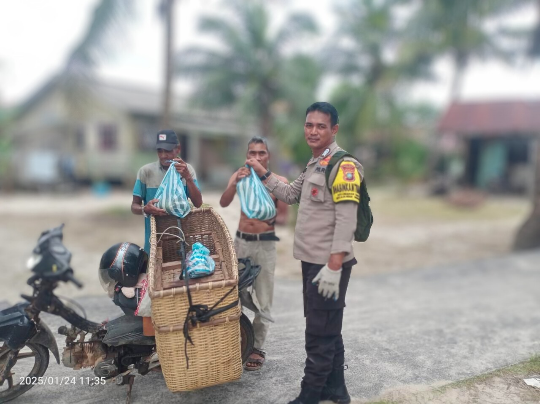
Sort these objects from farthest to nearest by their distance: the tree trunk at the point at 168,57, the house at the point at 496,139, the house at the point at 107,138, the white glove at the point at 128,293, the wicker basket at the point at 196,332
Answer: the house at the point at 107,138
the house at the point at 496,139
the tree trunk at the point at 168,57
the white glove at the point at 128,293
the wicker basket at the point at 196,332

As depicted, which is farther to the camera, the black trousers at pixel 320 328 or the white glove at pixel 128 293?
the white glove at pixel 128 293

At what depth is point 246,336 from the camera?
3289mm

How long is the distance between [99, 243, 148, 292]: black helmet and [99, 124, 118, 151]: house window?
17.6 metres

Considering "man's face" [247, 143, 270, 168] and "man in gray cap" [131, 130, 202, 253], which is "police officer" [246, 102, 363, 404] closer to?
"man's face" [247, 143, 270, 168]

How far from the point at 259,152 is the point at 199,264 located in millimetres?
1025

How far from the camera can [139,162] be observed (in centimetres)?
1866

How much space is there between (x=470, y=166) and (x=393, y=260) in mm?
14474

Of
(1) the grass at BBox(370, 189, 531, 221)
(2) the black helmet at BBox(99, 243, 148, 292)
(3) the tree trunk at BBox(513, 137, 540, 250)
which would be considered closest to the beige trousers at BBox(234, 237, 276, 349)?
(2) the black helmet at BBox(99, 243, 148, 292)

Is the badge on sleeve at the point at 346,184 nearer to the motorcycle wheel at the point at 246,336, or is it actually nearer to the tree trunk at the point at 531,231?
the motorcycle wheel at the point at 246,336

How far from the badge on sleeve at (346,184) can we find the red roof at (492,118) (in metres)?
18.2

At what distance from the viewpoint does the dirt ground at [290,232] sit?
6687 millimetres

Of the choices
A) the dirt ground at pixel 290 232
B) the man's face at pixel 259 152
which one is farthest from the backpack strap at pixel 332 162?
the dirt ground at pixel 290 232

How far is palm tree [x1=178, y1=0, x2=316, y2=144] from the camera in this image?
14.3m

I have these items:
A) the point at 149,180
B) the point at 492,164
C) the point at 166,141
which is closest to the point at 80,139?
the point at 149,180
